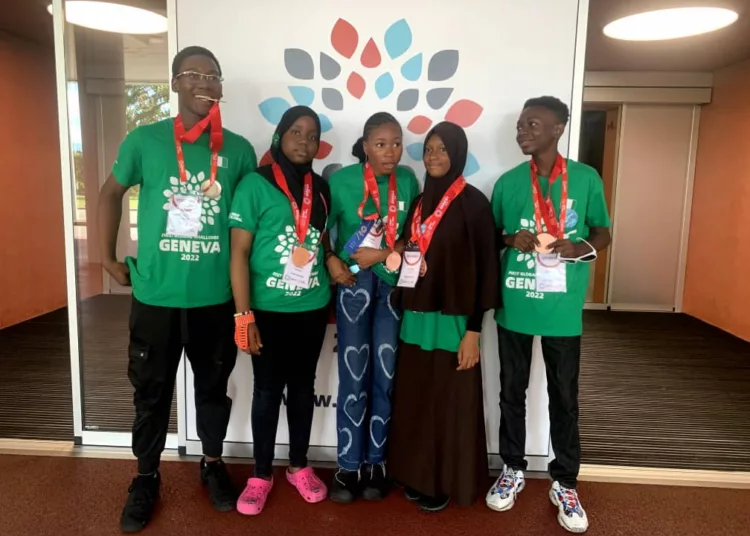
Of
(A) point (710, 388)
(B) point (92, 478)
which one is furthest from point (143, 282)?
(A) point (710, 388)

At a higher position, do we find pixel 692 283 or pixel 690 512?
pixel 692 283

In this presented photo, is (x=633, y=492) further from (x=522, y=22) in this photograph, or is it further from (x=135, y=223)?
(x=135, y=223)

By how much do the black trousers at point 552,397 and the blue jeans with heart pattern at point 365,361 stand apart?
19.2 inches

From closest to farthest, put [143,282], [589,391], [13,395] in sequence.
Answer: [143,282] → [13,395] → [589,391]

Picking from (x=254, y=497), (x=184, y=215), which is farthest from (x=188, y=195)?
(x=254, y=497)

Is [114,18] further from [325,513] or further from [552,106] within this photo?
[325,513]

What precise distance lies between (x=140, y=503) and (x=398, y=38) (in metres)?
2.20

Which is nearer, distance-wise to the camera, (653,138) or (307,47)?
(307,47)

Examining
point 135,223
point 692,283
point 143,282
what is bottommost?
point 692,283

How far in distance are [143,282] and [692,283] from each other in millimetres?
6033

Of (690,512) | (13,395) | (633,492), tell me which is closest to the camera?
(690,512)

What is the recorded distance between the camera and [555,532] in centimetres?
226

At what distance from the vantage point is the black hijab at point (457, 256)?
7.02ft

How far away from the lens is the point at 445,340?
221cm
